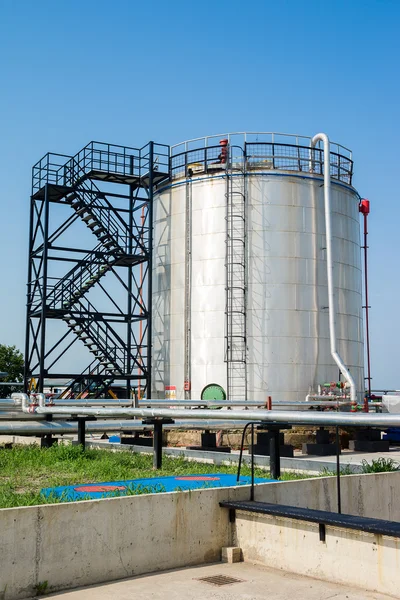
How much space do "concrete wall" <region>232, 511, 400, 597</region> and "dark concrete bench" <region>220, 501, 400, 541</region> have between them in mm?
121

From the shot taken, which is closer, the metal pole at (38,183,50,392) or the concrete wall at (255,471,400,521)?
the concrete wall at (255,471,400,521)

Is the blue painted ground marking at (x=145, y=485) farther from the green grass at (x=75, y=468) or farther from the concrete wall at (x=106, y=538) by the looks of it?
the concrete wall at (x=106, y=538)

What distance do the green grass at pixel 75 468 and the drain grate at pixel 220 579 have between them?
1.71 metres

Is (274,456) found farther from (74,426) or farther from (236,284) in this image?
(236,284)

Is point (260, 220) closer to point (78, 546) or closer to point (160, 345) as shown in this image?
point (160, 345)

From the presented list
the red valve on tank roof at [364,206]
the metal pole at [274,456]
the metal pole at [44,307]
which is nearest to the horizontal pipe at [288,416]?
the metal pole at [274,456]

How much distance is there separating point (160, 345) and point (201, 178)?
7.51 meters

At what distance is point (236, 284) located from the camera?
91.2 feet

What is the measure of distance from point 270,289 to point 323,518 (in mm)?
19559

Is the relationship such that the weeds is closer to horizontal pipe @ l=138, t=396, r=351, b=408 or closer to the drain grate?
the drain grate

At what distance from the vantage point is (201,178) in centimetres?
2941

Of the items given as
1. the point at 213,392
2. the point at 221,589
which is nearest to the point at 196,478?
the point at 221,589

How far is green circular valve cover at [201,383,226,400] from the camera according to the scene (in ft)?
90.1

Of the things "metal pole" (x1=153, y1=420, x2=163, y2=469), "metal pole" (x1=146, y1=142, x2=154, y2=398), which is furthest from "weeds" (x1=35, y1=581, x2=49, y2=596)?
"metal pole" (x1=146, y1=142, x2=154, y2=398)
